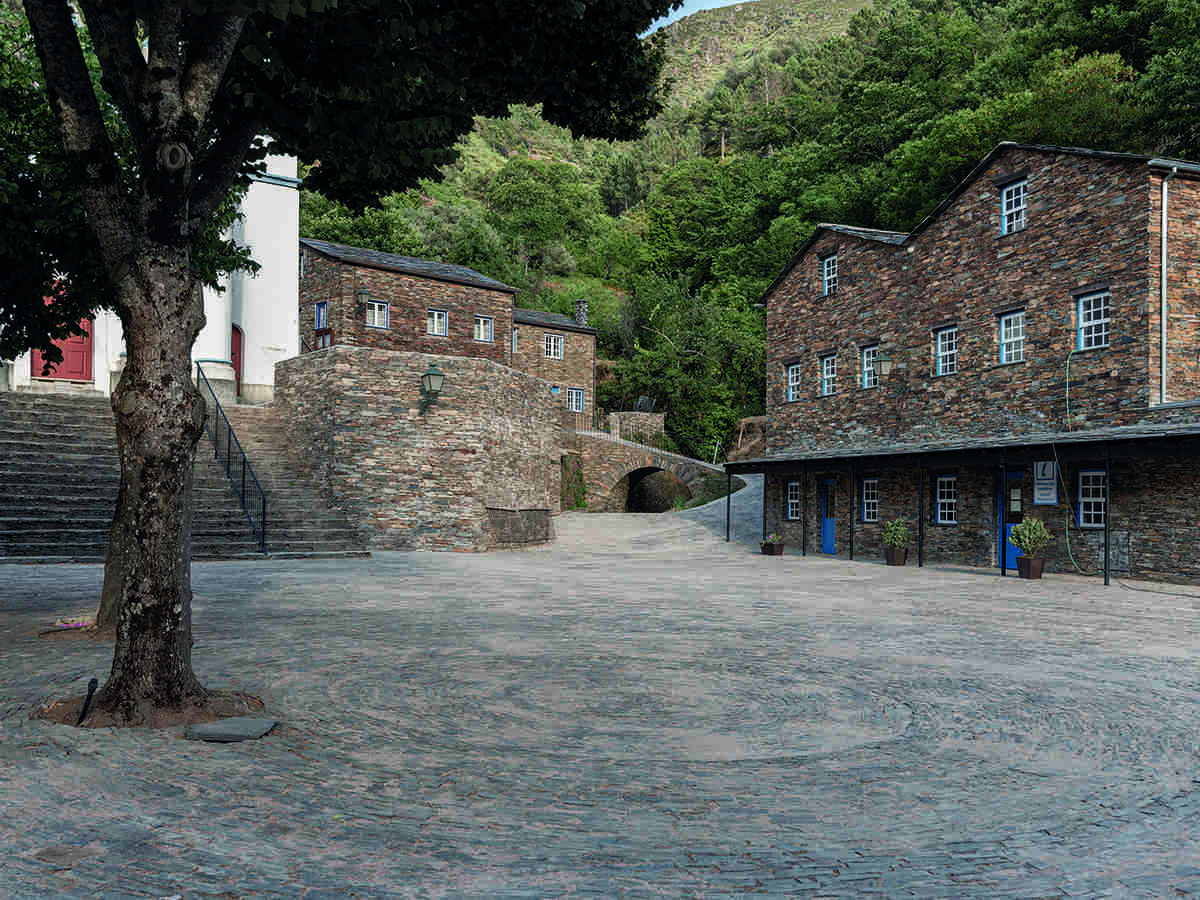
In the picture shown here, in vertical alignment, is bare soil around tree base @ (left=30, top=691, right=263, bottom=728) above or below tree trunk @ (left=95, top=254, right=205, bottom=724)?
below

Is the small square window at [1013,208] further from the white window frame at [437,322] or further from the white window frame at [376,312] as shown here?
the white window frame at [376,312]

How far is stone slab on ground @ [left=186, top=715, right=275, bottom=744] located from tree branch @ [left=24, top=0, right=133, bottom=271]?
2880mm

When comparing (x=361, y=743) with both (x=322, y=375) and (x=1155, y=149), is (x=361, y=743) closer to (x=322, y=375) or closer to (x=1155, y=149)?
(x=322, y=375)

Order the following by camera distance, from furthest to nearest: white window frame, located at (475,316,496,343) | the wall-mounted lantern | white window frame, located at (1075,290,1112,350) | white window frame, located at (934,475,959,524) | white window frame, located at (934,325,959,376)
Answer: white window frame, located at (475,316,496,343), the wall-mounted lantern, white window frame, located at (934,325,959,376), white window frame, located at (934,475,959,524), white window frame, located at (1075,290,1112,350)

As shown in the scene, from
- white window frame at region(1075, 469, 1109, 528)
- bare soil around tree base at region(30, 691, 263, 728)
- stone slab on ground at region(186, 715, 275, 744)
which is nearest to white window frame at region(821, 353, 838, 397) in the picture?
white window frame at region(1075, 469, 1109, 528)

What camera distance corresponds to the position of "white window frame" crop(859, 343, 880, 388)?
24.6 meters

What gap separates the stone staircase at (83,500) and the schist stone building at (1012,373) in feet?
41.2

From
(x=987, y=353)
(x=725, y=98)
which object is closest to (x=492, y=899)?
(x=987, y=353)

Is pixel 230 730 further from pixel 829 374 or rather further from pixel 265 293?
pixel 265 293

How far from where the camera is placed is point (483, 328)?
103 feet

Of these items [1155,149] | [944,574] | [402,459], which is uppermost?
[1155,149]

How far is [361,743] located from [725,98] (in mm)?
98640

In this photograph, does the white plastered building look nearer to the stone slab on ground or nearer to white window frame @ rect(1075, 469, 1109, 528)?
white window frame @ rect(1075, 469, 1109, 528)

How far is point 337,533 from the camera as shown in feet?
65.6
